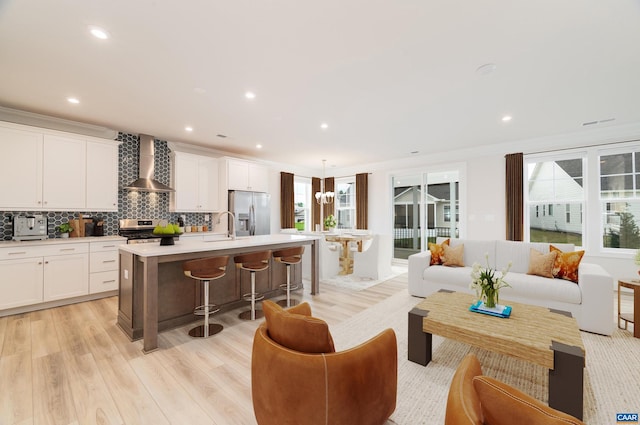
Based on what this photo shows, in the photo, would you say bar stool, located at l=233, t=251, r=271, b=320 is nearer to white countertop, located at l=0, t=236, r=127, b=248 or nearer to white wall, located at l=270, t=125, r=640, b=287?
white countertop, located at l=0, t=236, r=127, b=248

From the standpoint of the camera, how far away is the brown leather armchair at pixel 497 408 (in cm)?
73

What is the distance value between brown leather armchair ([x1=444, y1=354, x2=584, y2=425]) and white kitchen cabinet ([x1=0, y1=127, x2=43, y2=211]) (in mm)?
5590

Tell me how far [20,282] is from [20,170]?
1581 mm

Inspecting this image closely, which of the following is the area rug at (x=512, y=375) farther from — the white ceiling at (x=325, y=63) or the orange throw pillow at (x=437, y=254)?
the white ceiling at (x=325, y=63)

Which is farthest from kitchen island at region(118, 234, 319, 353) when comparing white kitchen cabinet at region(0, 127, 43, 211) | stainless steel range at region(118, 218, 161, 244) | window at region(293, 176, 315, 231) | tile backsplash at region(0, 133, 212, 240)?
window at region(293, 176, 315, 231)

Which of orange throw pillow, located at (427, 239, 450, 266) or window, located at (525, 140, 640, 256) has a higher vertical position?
window, located at (525, 140, 640, 256)

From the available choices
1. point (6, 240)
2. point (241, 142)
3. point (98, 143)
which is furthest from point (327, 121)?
point (6, 240)

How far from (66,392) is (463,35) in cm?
429

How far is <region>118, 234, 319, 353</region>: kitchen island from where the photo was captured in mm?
2617

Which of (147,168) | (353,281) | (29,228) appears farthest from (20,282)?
(353,281)

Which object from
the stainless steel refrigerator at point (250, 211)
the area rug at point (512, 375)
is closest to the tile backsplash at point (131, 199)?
the stainless steel refrigerator at point (250, 211)

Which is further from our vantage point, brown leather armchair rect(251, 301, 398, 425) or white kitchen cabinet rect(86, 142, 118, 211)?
white kitchen cabinet rect(86, 142, 118, 211)

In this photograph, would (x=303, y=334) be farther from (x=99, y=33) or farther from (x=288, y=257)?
(x=99, y=33)

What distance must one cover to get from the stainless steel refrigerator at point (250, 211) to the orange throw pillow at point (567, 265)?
541cm
